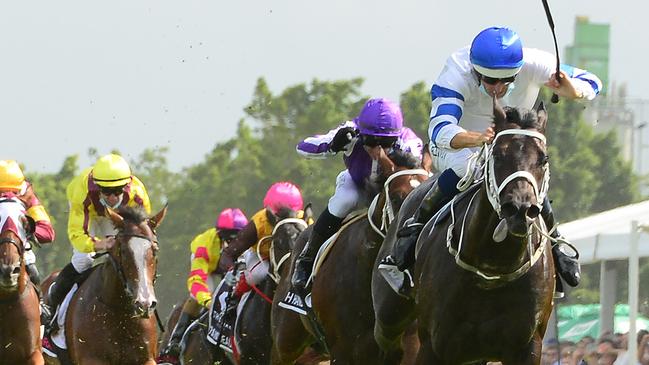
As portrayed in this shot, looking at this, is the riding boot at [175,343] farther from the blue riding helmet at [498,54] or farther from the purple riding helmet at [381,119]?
the blue riding helmet at [498,54]

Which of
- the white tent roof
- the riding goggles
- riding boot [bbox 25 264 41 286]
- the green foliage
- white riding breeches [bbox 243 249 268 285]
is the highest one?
the riding goggles

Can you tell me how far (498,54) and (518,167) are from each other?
49.3 inches

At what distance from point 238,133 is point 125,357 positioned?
3712cm

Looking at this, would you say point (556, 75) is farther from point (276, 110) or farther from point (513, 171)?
point (276, 110)

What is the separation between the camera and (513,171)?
8117 millimetres

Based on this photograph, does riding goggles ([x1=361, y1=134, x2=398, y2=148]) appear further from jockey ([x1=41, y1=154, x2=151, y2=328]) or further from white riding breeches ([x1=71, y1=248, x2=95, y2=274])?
white riding breeches ([x1=71, y1=248, x2=95, y2=274])

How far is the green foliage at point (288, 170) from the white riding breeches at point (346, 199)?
107 feet

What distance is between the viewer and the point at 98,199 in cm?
1333

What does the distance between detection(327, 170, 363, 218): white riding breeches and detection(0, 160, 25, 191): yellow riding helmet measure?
290 cm

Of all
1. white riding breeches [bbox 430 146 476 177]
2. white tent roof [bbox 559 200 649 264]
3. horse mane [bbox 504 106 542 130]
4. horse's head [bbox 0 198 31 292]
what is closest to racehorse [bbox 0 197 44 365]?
horse's head [bbox 0 198 31 292]

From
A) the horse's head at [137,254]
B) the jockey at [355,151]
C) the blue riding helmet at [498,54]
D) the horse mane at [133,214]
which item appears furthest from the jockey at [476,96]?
the horse mane at [133,214]

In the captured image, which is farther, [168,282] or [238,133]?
[238,133]

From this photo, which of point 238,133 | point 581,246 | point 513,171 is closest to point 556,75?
point 513,171

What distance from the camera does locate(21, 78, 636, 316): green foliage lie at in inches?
1816
